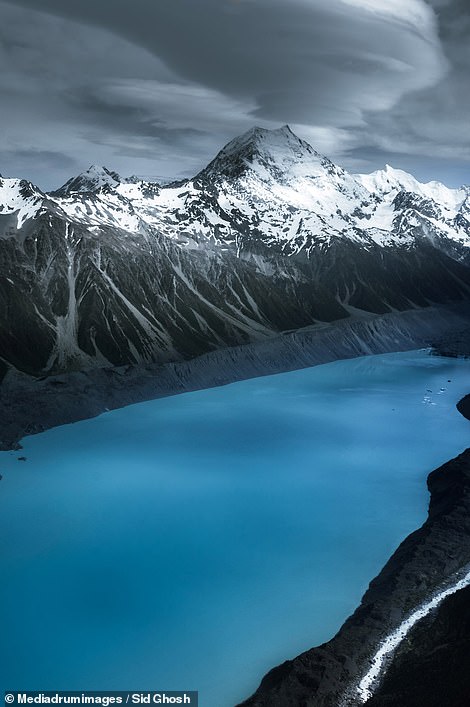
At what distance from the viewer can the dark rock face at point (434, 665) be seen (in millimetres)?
34375

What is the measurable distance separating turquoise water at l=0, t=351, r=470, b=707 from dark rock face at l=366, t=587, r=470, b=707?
5787mm

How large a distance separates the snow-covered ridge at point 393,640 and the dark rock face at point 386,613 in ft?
1.36

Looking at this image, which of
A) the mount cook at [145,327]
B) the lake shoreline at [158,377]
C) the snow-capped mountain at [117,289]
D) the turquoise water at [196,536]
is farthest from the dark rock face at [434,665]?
the snow-capped mountain at [117,289]

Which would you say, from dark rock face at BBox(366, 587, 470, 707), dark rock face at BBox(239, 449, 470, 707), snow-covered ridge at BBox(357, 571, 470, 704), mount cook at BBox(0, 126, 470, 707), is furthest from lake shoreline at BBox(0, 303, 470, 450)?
dark rock face at BBox(366, 587, 470, 707)

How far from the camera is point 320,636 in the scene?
140 ft

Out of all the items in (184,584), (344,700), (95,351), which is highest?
(95,351)

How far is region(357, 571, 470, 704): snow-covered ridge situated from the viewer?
122 feet

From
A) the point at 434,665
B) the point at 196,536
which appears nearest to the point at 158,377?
the point at 196,536

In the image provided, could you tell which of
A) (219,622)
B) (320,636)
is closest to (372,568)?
(320,636)

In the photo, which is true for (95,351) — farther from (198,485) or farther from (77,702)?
(77,702)

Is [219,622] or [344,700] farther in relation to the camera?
[219,622]

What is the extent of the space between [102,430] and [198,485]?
3064 centimetres

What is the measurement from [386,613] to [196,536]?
19612 millimetres

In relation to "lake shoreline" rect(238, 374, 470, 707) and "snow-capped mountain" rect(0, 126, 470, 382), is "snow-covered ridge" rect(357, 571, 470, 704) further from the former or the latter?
"snow-capped mountain" rect(0, 126, 470, 382)
